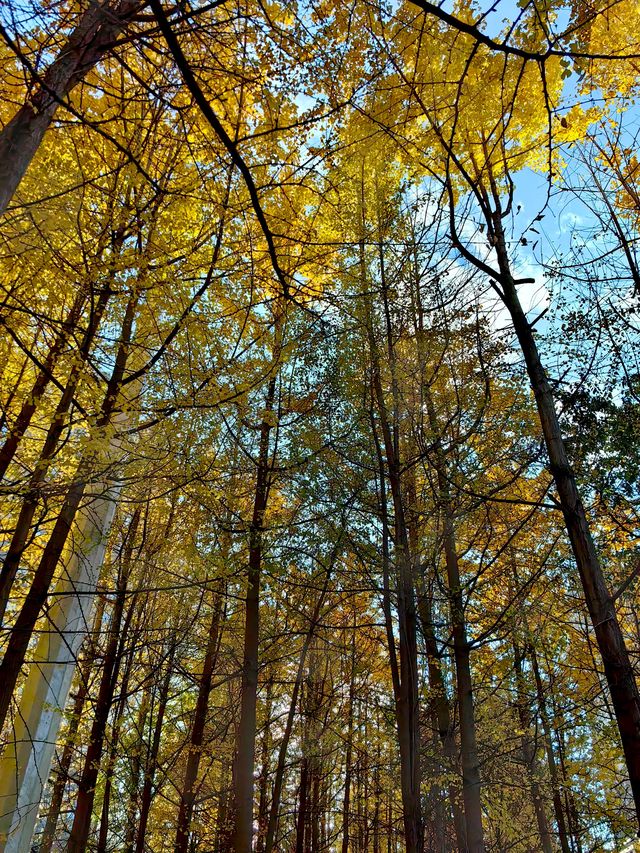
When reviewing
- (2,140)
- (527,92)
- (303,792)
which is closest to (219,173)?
(2,140)

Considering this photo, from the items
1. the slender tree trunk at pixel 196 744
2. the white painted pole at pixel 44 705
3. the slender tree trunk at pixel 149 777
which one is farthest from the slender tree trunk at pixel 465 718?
the white painted pole at pixel 44 705

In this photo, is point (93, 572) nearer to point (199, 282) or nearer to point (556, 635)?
point (199, 282)

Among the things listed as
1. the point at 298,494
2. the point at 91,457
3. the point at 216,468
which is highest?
the point at 298,494

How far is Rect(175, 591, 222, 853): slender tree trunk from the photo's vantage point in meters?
6.99

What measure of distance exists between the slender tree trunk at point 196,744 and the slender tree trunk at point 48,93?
5.52 meters

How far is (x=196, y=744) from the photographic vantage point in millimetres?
7473

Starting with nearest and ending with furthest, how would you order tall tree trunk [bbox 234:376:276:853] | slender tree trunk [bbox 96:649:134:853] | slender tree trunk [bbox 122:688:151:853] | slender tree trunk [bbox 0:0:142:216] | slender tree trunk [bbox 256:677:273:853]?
1. slender tree trunk [bbox 0:0:142:216]
2. tall tree trunk [bbox 234:376:276:853]
3. slender tree trunk [bbox 96:649:134:853]
4. slender tree trunk [bbox 122:688:151:853]
5. slender tree trunk [bbox 256:677:273:853]

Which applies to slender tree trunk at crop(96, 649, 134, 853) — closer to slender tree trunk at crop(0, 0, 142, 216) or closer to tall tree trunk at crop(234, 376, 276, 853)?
tall tree trunk at crop(234, 376, 276, 853)

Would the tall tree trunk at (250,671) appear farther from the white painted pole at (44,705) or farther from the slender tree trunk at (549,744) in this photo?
the slender tree trunk at (549,744)

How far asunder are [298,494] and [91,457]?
108 inches

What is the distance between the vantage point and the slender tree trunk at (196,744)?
699cm

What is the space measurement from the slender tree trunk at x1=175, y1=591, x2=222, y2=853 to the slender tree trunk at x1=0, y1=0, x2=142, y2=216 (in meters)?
5.52

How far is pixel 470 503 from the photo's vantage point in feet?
19.0

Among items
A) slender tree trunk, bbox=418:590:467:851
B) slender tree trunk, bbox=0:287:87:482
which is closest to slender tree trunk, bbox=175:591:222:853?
slender tree trunk, bbox=418:590:467:851
